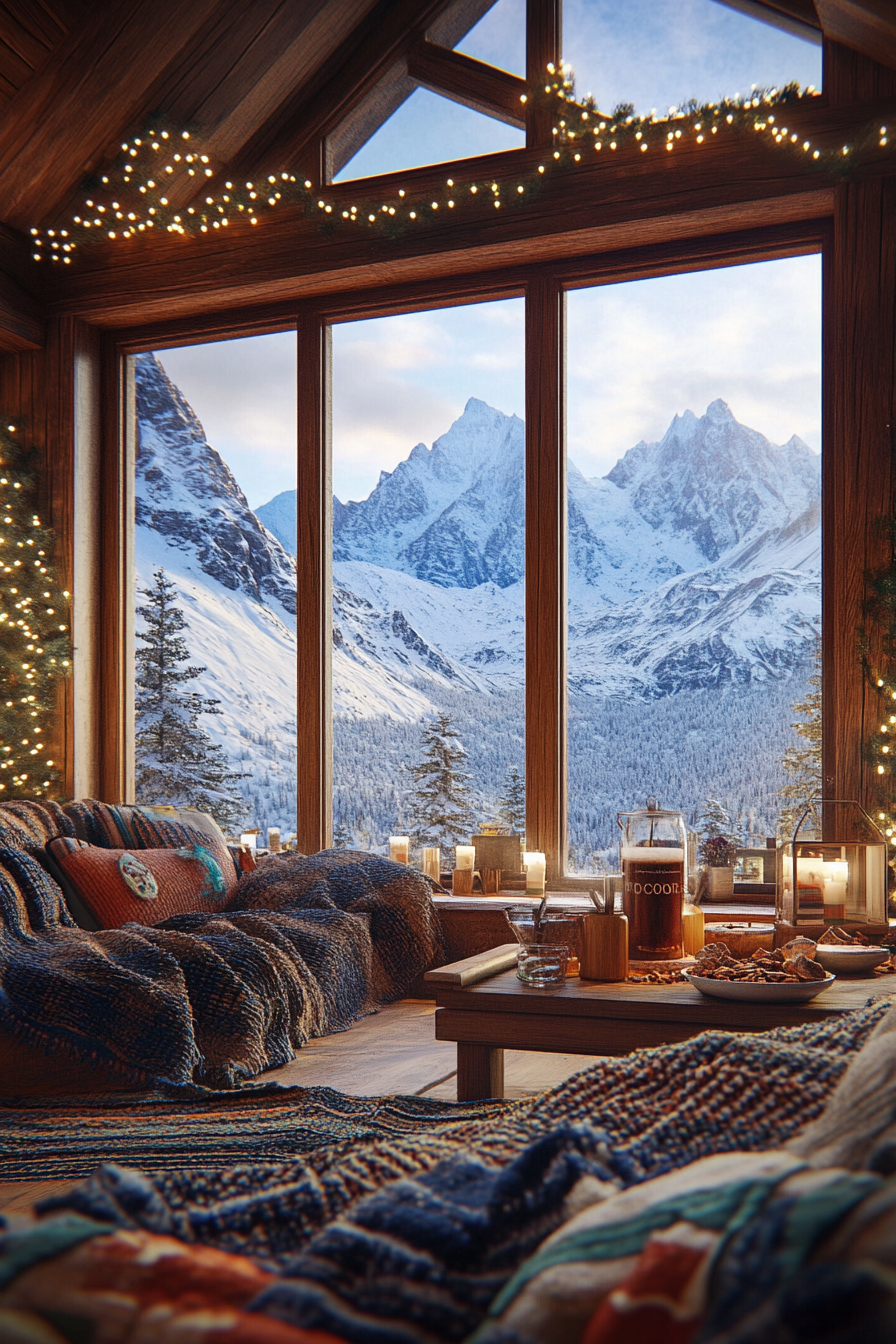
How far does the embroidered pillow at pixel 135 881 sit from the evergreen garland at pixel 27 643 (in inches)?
53.8

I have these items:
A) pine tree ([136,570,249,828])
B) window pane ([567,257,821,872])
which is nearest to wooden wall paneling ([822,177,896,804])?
window pane ([567,257,821,872])

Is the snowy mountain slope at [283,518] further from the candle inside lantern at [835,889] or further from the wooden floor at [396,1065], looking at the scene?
the candle inside lantern at [835,889]

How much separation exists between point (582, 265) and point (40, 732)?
10.3ft

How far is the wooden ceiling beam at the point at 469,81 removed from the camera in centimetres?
415

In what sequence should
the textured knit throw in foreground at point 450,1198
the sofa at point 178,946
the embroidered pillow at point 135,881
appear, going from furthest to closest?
the embroidered pillow at point 135,881 → the sofa at point 178,946 → the textured knit throw in foreground at point 450,1198

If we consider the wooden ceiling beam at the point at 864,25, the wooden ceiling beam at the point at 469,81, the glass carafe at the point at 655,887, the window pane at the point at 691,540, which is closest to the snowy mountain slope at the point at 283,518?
the window pane at the point at 691,540

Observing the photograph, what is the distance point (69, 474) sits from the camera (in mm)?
4844

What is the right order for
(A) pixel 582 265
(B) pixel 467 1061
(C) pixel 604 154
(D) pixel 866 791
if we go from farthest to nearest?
1. (A) pixel 582 265
2. (C) pixel 604 154
3. (D) pixel 866 791
4. (B) pixel 467 1061

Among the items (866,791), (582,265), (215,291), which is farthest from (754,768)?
(215,291)

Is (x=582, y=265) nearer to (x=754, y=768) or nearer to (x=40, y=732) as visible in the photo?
(x=754, y=768)

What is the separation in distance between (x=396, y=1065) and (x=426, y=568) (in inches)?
94.7

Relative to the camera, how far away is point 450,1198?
602mm

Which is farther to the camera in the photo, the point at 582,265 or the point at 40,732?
the point at 40,732

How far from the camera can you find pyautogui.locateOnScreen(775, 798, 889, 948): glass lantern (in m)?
2.32
